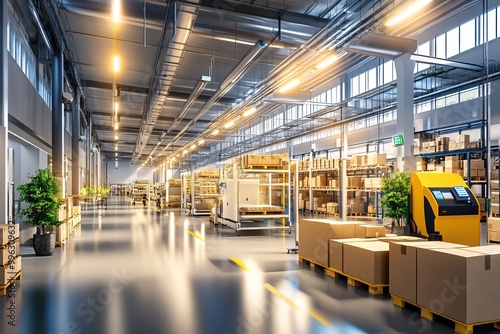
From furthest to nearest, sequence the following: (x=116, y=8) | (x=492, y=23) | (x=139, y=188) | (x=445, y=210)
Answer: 1. (x=139, y=188)
2. (x=492, y=23)
3. (x=116, y=8)
4. (x=445, y=210)

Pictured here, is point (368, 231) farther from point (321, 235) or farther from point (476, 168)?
point (476, 168)

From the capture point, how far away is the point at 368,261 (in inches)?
183

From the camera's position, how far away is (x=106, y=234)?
33.7ft

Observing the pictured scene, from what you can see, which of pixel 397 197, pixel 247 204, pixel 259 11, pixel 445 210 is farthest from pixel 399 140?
pixel 259 11

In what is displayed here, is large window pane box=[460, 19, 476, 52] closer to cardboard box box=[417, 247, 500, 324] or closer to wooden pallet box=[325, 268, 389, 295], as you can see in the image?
wooden pallet box=[325, 268, 389, 295]

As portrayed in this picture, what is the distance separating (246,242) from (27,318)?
18.3ft

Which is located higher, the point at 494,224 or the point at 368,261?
the point at 368,261

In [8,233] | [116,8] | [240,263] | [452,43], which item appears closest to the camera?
[8,233]

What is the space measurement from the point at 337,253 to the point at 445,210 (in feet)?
6.71

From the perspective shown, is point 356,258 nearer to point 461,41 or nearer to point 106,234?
point 106,234

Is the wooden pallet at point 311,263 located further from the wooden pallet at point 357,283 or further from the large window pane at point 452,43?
the large window pane at point 452,43

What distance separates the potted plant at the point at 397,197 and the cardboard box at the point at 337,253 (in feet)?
12.2

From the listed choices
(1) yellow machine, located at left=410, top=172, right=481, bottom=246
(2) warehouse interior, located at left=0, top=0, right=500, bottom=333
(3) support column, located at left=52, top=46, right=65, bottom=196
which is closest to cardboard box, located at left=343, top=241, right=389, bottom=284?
(2) warehouse interior, located at left=0, top=0, right=500, bottom=333

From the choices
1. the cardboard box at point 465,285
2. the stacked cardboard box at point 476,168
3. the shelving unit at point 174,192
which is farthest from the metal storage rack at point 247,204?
the shelving unit at point 174,192
